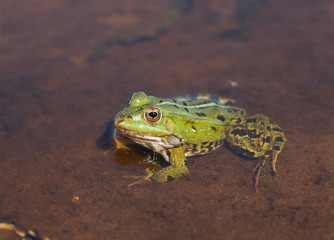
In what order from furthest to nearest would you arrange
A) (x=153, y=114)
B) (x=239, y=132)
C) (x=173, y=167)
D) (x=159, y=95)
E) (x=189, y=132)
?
1. (x=159, y=95)
2. (x=239, y=132)
3. (x=189, y=132)
4. (x=173, y=167)
5. (x=153, y=114)

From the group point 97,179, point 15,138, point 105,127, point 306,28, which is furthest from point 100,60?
point 306,28

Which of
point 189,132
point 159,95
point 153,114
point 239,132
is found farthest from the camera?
point 159,95

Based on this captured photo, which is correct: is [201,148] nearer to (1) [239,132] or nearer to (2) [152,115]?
(1) [239,132]

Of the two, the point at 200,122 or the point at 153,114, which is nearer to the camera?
the point at 153,114

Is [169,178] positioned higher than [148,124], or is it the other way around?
[148,124]

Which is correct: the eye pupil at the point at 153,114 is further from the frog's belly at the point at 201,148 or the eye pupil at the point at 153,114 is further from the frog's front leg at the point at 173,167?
the frog's belly at the point at 201,148

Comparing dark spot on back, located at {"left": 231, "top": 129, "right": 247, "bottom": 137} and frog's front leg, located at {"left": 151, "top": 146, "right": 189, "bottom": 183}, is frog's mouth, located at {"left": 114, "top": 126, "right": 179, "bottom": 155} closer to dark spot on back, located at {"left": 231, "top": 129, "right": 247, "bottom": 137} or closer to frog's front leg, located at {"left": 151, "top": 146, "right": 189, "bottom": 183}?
frog's front leg, located at {"left": 151, "top": 146, "right": 189, "bottom": 183}

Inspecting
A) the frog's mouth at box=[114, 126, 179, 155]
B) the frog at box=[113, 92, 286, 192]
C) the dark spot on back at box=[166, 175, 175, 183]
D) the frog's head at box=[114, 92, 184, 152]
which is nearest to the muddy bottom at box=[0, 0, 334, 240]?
the dark spot on back at box=[166, 175, 175, 183]

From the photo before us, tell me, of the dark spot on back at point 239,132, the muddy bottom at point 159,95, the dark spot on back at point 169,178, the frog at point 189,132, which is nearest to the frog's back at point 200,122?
the frog at point 189,132

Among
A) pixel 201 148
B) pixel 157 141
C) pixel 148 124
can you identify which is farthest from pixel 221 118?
pixel 148 124
